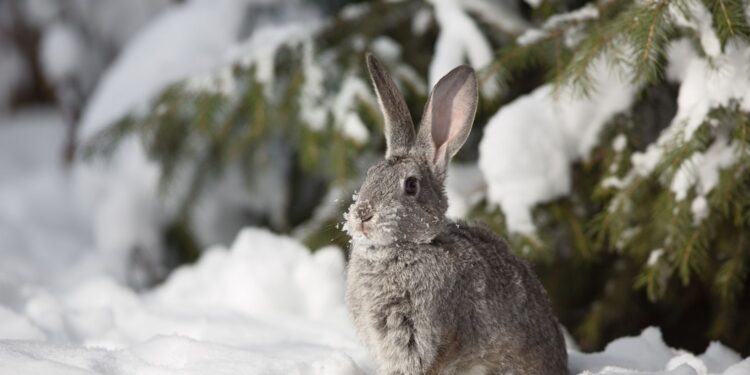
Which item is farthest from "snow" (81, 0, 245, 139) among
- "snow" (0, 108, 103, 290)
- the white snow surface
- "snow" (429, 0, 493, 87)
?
"snow" (429, 0, 493, 87)

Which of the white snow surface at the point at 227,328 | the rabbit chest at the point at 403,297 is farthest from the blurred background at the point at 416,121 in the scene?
the rabbit chest at the point at 403,297

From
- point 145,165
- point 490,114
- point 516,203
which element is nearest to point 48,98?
point 145,165

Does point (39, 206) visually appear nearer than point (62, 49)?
No

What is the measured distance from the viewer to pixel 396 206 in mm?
2467

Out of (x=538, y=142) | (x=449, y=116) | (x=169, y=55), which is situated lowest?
(x=449, y=116)

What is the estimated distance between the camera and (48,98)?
6816 millimetres

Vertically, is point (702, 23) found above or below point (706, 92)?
above

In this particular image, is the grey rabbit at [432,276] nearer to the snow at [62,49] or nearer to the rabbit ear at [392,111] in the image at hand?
the rabbit ear at [392,111]

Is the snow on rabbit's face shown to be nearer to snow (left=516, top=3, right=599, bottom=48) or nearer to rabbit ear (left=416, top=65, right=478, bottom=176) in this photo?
rabbit ear (left=416, top=65, right=478, bottom=176)

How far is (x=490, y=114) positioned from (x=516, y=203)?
2.73 ft

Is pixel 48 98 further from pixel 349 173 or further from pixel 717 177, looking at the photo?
pixel 717 177

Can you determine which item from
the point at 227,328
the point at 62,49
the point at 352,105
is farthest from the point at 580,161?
the point at 62,49

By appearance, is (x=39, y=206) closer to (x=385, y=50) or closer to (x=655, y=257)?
(x=385, y=50)

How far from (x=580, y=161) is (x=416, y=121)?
101 cm
